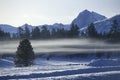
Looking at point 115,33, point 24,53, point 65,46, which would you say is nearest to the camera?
point 24,53

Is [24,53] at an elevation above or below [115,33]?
below

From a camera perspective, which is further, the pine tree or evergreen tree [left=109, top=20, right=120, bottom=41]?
evergreen tree [left=109, top=20, right=120, bottom=41]

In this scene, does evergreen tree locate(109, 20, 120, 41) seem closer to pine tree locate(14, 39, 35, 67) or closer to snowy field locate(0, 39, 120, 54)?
snowy field locate(0, 39, 120, 54)

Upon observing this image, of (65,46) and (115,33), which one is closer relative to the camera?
(115,33)

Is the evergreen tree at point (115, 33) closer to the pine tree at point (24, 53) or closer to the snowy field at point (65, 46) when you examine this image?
the snowy field at point (65, 46)

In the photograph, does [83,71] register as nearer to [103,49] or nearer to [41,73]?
[41,73]

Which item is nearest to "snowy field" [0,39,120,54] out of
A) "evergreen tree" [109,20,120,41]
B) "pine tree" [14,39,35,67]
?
"evergreen tree" [109,20,120,41]

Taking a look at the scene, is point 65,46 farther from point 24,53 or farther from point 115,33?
point 24,53

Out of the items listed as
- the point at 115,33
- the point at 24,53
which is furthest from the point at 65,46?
the point at 24,53

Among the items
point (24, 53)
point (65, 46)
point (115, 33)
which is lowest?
point (65, 46)

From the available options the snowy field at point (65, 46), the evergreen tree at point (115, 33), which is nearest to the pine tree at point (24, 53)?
the snowy field at point (65, 46)

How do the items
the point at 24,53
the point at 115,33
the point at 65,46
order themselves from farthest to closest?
the point at 65,46, the point at 115,33, the point at 24,53

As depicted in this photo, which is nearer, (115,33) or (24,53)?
(24,53)

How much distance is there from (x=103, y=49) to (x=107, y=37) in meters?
7.30
